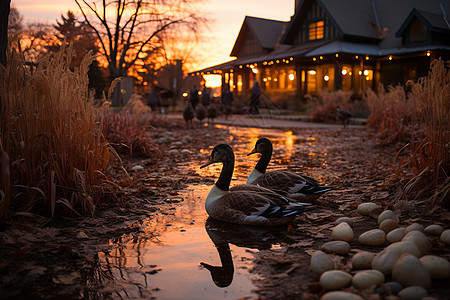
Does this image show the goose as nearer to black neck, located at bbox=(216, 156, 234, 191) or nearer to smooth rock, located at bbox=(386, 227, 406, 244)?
black neck, located at bbox=(216, 156, 234, 191)

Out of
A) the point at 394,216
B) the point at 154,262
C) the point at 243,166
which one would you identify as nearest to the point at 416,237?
the point at 394,216

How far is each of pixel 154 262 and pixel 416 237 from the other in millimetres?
1970

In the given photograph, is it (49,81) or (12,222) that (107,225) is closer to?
(12,222)

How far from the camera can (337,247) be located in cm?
323

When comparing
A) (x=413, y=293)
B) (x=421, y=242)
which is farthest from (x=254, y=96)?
(x=413, y=293)

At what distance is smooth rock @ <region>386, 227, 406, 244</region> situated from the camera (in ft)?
11.0

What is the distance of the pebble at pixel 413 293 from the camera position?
2.39m

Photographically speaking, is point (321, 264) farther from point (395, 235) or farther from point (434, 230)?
point (434, 230)

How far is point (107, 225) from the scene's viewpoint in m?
3.91

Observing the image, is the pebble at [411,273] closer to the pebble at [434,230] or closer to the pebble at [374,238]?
the pebble at [374,238]

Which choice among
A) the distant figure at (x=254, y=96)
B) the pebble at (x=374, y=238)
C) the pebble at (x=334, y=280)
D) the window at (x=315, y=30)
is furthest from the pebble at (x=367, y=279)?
the window at (x=315, y=30)

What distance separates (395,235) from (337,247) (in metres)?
0.53

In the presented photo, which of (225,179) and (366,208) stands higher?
(225,179)

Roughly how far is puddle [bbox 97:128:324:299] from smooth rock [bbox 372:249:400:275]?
0.83 metres
